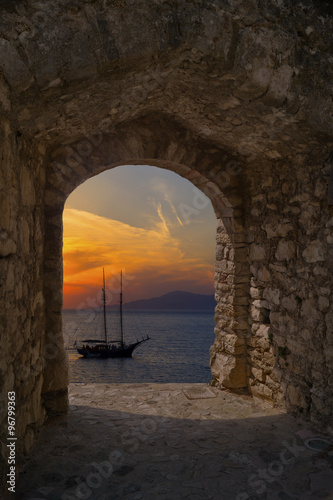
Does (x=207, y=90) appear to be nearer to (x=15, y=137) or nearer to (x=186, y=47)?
(x=186, y=47)

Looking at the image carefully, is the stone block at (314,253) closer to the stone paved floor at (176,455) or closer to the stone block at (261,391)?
the stone paved floor at (176,455)

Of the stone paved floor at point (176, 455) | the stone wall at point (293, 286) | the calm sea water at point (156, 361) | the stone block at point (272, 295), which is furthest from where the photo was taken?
the calm sea water at point (156, 361)

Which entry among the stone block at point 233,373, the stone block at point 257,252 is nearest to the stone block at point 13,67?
the stone block at point 257,252

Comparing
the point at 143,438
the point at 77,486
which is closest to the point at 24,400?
the point at 77,486

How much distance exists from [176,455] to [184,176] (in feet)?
9.43

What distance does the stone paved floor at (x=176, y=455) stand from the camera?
2.34m

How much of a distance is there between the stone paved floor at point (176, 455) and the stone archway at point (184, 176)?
1.74 feet

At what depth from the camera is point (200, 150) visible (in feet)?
12.8

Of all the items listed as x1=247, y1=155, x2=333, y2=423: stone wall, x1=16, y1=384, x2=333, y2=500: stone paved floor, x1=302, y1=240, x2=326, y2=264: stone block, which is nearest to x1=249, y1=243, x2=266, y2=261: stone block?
x1=247, y1=155, x2=333, y2=423: stone wall

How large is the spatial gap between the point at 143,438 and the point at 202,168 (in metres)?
2.72

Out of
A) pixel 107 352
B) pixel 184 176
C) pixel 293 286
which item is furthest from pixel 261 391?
pixel 107 352

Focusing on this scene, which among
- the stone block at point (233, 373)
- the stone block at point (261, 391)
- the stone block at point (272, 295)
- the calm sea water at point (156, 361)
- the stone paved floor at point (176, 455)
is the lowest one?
the calm sea water at point (156, 361)

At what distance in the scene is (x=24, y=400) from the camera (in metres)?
2.63

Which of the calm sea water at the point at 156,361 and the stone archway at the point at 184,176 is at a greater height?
the stone archway at the point at 184,176
